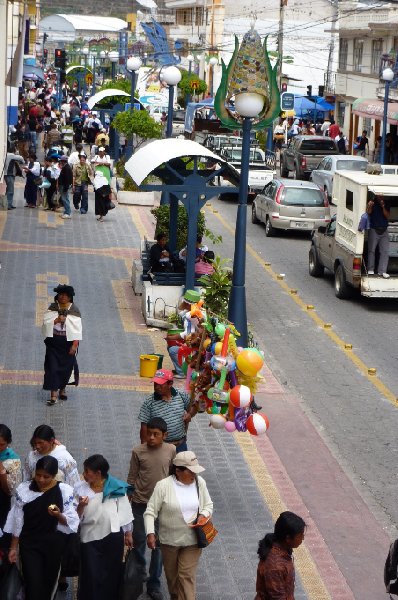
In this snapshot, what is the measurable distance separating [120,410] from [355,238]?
8.10 meters

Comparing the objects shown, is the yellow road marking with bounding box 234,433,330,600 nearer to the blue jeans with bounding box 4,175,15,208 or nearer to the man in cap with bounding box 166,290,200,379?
the man in cap with bounding box 166,290,200,379

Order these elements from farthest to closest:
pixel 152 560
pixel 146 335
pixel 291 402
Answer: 1. pixel 146 335
2. pixel 291 402
3. pixel 152 560

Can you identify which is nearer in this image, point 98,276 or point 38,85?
point 98,276

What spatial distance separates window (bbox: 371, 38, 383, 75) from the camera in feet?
191

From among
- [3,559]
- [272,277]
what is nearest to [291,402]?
[3,559]

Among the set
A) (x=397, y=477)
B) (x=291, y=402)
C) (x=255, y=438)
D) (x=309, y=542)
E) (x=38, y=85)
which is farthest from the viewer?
(x=38, y=85)

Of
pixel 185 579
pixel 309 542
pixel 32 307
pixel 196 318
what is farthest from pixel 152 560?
pixel 32 307

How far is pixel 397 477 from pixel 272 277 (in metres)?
11.8

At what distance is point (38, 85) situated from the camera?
245 feet

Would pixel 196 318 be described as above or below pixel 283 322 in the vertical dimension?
above

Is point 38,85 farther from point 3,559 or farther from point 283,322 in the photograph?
point 3,559

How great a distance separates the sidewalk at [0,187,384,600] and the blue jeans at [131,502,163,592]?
39 centimetres

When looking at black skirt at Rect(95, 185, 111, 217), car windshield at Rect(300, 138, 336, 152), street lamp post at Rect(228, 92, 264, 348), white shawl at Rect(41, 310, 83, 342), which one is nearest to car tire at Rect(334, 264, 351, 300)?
street lamp post at Rect(228, 92, 264, 348)

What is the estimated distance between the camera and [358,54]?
6241 cm
